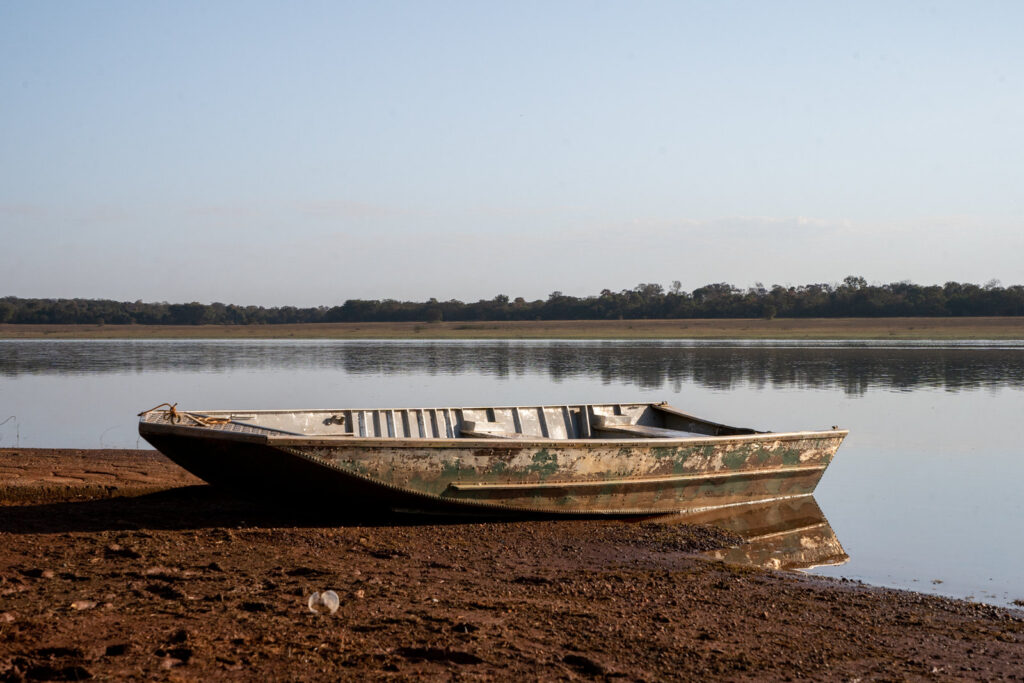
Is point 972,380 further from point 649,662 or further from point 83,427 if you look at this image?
point 649,662

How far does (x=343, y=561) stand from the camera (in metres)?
7.09

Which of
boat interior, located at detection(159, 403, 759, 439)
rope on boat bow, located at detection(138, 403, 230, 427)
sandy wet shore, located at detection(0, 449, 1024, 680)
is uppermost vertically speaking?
rope on boat bow, located at detection(138, 403, 230, 427)

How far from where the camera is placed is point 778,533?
970 centimetres

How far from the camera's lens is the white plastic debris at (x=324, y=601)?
5582 mm

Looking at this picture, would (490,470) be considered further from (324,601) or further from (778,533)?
(324,601)

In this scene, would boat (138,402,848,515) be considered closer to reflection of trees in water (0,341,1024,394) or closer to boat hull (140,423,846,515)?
boat hull (140,423,846,515)

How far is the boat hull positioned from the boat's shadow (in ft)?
0.61

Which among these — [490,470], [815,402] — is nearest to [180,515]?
[490,470]

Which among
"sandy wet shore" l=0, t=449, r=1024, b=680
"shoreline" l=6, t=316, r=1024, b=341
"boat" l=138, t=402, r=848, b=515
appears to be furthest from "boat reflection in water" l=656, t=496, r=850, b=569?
"shoreline" l=6, t=316, r=1024, b=341

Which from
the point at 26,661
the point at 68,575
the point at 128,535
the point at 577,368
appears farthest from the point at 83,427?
the point at 577,368

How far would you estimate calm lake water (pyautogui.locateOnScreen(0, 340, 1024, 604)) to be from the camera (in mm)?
9203

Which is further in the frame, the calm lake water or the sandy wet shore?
the calm lake water

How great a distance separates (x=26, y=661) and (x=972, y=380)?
2978 centimetres

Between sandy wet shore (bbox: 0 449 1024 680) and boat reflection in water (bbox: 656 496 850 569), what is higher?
sandy wet shore (bbox: 0 449 1024 680)
